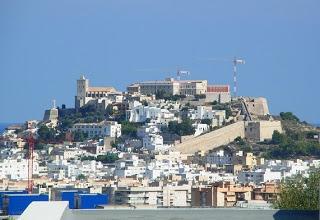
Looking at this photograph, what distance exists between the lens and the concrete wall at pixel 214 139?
70.1 metres

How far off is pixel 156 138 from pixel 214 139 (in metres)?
3.39

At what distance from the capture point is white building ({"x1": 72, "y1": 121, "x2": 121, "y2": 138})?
7444 cm

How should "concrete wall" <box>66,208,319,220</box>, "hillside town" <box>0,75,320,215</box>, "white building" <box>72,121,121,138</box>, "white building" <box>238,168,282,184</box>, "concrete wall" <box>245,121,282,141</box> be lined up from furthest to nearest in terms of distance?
"white building" <box>72,121,121,138</box>, "concrete wall" <box>245,121,282,141</box>, "hillside town" <box>0,75,320,215</box>, "white building" <box>238,168,282,184</box>, "concrete wall" <box>66,208,319,220</box>

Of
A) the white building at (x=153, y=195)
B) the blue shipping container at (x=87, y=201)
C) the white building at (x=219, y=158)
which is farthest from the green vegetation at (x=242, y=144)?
the blue shipping container at (x=87, y=201)

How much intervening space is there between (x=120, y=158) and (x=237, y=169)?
759 centimetres

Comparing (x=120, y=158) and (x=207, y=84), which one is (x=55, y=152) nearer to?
(x=120, y=158)

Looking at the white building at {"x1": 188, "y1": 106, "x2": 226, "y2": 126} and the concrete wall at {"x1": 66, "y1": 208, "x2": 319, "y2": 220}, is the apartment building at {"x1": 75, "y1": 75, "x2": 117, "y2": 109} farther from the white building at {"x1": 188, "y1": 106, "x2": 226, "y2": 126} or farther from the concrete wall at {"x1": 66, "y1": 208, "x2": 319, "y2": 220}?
the concrete wall at {"x1": 66, "y1": 208, "x2": 319, "y2": 220}

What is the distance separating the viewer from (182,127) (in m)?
74.3

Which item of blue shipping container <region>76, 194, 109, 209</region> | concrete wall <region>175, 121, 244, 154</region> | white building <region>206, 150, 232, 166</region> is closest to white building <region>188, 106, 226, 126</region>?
concrete wall <region>175, 121, 244, 154</region>

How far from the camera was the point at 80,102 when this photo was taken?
272ft

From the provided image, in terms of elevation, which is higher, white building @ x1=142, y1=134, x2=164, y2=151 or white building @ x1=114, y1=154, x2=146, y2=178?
white building @ x1=142, y1=134, x2=164, y2=151

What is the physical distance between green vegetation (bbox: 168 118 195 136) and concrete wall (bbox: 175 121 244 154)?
2.41m

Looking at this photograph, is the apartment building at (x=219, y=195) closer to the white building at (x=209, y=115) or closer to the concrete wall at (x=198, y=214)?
the concrete wall at (x=198, y=214)

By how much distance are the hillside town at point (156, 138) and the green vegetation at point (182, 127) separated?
0.17 ft
